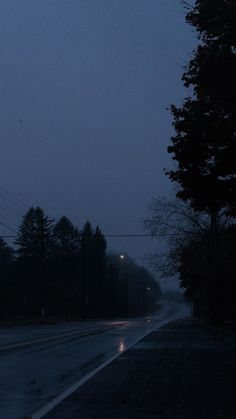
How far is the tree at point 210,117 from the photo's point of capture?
21.4 meters

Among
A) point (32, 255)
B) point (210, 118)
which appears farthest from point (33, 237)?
point (210, 118)

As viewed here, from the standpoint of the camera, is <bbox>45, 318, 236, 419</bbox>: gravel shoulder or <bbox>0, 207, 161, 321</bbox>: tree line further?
<bbox>0, 207, 161, 321</bbox>: tree line

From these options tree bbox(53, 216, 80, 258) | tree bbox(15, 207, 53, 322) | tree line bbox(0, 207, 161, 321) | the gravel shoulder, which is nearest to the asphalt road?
the gravel shoulder

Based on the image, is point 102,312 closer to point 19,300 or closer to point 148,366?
point 19,300

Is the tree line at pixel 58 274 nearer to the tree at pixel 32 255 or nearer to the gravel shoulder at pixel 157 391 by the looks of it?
the tree at pixel 32 255

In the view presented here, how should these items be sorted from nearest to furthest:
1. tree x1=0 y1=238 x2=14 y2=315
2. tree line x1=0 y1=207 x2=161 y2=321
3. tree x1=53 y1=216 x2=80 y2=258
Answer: tree line x1=0 y1=207 x2=161 y2=321 → tree x1=0 y1=238 x2=14 y2=315 → tree x1=53 y1=216 x2=80 y2=258

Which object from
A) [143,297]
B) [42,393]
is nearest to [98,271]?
[143,297]

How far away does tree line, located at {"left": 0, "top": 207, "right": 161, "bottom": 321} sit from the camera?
370 ft

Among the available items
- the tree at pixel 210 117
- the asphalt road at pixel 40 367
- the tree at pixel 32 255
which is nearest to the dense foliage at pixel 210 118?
the tree at pixel 210 117

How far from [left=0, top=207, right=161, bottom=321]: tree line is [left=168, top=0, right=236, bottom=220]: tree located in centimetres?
6802

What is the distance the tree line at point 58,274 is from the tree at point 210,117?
68.0 m

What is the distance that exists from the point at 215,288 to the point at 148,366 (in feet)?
133

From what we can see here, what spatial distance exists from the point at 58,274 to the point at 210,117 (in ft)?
382

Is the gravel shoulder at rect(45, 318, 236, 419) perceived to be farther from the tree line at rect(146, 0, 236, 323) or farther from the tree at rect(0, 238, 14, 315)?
the tree at rect(0, 238, 14, 315)
